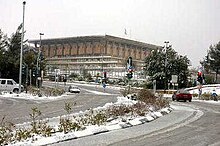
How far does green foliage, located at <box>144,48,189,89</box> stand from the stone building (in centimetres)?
3837

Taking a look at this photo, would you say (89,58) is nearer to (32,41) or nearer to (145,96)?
(32,41)

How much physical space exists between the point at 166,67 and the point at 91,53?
221 ft

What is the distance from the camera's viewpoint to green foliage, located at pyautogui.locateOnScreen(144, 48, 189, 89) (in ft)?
275

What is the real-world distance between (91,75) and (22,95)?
85.7 metres

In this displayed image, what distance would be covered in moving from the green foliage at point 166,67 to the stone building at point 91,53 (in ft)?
126

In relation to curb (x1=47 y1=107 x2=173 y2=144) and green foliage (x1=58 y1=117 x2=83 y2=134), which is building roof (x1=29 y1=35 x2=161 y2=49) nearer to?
curb (x1=47 y1=107 x2=173 y2=144)

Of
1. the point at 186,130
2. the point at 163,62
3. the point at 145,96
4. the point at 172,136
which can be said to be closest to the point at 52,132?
the point at 172,136

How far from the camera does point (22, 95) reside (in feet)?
143

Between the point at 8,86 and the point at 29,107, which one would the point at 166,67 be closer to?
the point at 8,86

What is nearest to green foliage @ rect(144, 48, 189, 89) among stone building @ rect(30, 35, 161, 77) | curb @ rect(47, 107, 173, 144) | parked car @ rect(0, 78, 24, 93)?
stone building @ rect(30, 35, 161, 77)

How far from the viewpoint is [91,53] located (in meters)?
146

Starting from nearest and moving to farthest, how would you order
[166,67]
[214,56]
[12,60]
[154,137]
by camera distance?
[154,137] → [12,60] → [166,67] → [214,56]

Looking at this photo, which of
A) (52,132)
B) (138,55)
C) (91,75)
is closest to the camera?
(52,132)

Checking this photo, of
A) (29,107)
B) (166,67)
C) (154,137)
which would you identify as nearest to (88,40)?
(166,67)
